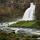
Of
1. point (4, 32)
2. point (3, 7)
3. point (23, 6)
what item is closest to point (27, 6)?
point (23, 6)

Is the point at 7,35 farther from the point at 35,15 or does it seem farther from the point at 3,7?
the point at 3,7

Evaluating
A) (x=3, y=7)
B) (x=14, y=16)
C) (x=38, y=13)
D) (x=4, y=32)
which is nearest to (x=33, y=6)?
(x=38, y=13)

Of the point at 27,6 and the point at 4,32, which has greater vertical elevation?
the point at 27,6

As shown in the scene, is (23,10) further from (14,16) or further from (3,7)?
(3,7)

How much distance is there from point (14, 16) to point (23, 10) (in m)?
0.27

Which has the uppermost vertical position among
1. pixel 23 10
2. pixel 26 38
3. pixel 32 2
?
pixel 32 2

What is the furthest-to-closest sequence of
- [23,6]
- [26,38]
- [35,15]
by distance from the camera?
[23,6] < [35,15] < [26,38]

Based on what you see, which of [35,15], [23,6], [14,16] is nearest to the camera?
[35,15]

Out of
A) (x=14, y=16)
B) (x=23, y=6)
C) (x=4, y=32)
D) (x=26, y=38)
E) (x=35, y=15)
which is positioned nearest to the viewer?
(x=26, y=38)

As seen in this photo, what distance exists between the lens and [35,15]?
2.20m

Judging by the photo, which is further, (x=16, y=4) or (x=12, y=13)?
(x=16, y=4)

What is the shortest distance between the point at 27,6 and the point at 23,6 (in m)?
0.11

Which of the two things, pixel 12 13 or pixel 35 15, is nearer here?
pixel 35 15

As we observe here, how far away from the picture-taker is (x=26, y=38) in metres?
1.17
